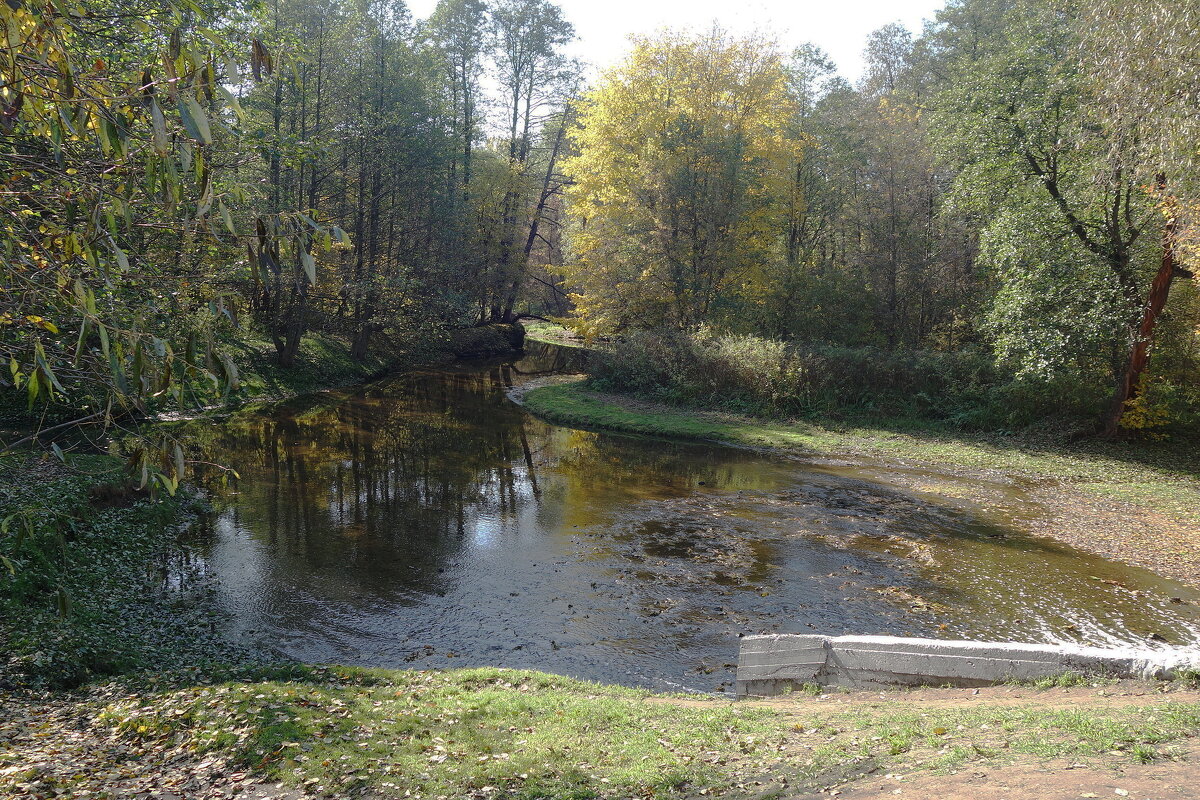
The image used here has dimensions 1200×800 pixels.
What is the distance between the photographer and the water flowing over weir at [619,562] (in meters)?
9.02

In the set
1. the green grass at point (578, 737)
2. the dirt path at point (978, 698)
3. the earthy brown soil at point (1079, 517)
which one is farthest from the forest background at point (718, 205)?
the dirt path at point (978, 698)

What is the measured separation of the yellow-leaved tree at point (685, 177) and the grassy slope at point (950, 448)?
18.3ft

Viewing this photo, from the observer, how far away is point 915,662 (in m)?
7.38

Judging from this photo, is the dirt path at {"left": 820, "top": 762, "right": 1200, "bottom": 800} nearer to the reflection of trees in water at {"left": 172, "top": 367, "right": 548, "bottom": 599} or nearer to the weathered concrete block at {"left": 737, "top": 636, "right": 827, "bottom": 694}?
the weathered concrete block at {"left": 737, "top": 636, "right": 827, "bottom": 694}

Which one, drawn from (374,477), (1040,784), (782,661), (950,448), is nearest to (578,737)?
(782,661)

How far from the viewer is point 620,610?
32.3ft

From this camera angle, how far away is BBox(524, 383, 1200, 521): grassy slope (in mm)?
15914

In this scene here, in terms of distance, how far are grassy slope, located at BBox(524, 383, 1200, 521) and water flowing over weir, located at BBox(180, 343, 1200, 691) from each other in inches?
61.7

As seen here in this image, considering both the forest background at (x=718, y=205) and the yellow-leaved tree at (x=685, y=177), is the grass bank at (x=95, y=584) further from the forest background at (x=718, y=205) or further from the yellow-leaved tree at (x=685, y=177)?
the yellow-leaved tree at (x=685, y=177)

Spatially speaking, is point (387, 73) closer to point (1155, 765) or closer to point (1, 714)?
point (1, 714)

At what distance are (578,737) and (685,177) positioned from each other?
2398 cm

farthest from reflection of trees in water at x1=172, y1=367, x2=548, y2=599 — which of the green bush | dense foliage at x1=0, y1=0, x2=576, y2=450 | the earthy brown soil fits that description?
the earthy brown soil

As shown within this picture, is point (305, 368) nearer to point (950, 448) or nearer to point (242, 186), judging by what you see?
point (950, 448)

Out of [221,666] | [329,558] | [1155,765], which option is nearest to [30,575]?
[221,666]
